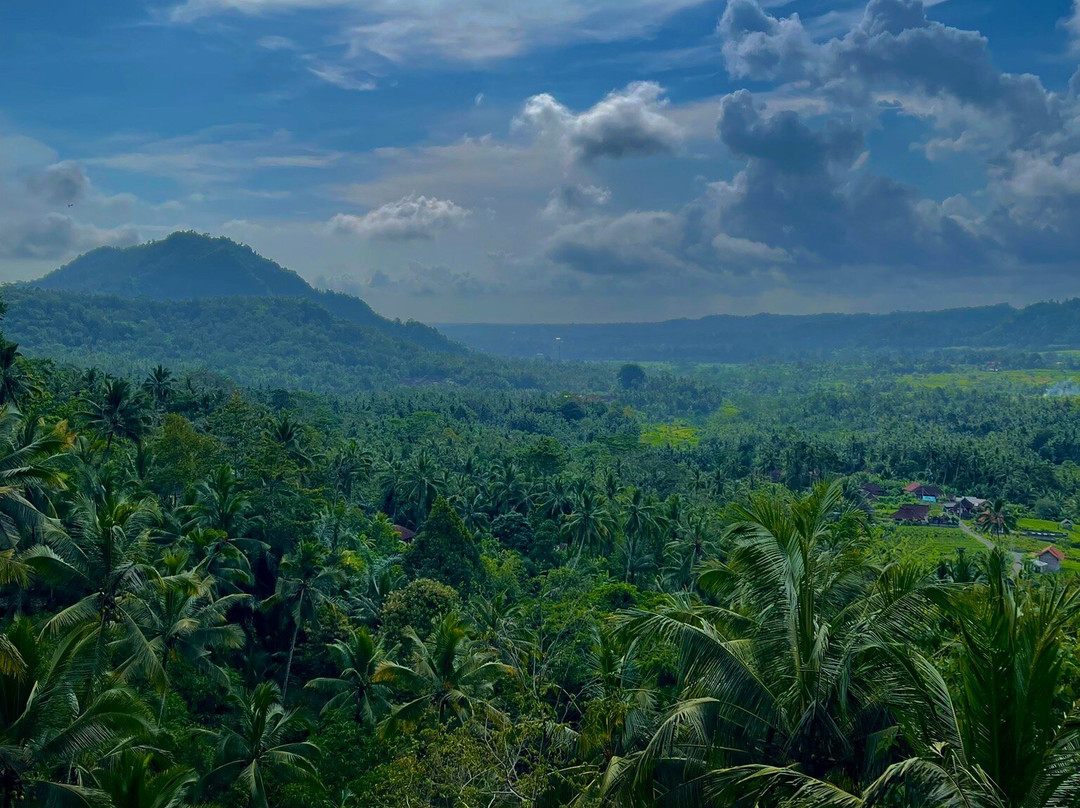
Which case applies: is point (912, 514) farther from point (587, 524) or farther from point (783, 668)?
point (783, 668)

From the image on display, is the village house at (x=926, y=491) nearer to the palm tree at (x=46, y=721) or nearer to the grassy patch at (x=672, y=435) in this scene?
the grassy patch at (x=672, y=435)

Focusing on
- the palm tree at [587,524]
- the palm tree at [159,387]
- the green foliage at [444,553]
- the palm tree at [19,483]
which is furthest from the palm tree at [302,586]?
the palm tree at [159,387]

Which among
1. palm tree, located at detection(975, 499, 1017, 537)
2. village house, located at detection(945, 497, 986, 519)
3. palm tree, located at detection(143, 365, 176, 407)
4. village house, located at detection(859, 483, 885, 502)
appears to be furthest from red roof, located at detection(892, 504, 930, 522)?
palm tree, located at detection(143, 365, 176, 407)

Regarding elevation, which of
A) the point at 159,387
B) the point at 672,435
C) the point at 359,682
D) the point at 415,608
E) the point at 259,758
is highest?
the point at 159,387

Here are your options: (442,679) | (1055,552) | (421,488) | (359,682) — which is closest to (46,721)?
(442,679)

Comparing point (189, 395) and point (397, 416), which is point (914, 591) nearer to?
point (189, 395)

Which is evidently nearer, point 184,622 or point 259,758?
point 259,758

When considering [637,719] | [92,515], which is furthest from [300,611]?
[637,719]
